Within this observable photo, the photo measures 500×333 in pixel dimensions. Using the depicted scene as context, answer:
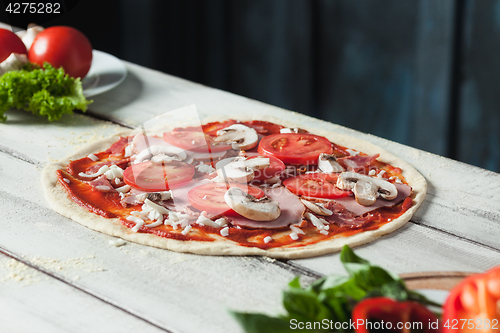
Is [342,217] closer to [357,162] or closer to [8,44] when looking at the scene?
[357,162]

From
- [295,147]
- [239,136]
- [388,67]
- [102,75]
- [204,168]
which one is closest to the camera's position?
[204,168]

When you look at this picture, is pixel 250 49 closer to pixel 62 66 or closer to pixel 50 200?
pixel 62 66

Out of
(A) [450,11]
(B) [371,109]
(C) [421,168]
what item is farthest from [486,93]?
(C) [421,168]

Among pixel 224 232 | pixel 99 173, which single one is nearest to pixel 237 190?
pixel 224 232

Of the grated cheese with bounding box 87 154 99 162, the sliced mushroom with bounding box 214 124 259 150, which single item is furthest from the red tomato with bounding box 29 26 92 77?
the sliced mushroom with bounding box 214 124 259 150

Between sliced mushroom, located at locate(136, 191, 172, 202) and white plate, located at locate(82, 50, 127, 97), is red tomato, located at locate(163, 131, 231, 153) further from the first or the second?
white plate, located at locate(82, 50, 127, 97)

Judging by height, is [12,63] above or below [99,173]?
above
